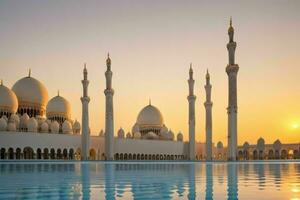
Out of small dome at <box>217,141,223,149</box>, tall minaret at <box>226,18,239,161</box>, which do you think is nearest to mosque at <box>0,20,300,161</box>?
tall minaret at <box>226,18,239,161</box>

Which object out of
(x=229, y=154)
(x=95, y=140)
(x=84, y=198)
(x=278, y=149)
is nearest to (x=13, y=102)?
(x=95, y=140)

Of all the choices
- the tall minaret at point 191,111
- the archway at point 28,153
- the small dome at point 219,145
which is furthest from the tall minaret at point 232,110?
the small dome at point 219,145

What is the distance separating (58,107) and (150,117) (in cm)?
1459

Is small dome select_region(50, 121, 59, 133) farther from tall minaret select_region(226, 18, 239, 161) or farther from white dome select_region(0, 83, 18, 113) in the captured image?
tall minaret select_region(226, 18, 239, 161)

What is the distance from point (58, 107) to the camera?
53531 mm

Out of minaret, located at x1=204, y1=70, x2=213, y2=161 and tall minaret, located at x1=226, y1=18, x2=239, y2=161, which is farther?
minaret, located at x1=204, y1=70, x2=213, y2=161

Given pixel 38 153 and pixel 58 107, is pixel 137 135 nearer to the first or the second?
pixel 58 107

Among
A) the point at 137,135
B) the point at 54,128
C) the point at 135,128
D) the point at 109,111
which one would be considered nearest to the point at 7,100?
the point at 54,128

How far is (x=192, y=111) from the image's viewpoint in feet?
159

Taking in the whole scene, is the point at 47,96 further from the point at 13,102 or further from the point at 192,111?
the point at 192,111

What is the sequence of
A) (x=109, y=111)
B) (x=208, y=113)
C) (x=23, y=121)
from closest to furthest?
1. (x=109, y=111)
2. (x=23, y=121)
3. (x=208, y=113)

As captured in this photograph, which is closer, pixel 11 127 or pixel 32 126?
pixel 11 127

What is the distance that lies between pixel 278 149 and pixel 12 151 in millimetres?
35490

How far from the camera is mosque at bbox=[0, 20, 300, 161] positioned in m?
41.8
